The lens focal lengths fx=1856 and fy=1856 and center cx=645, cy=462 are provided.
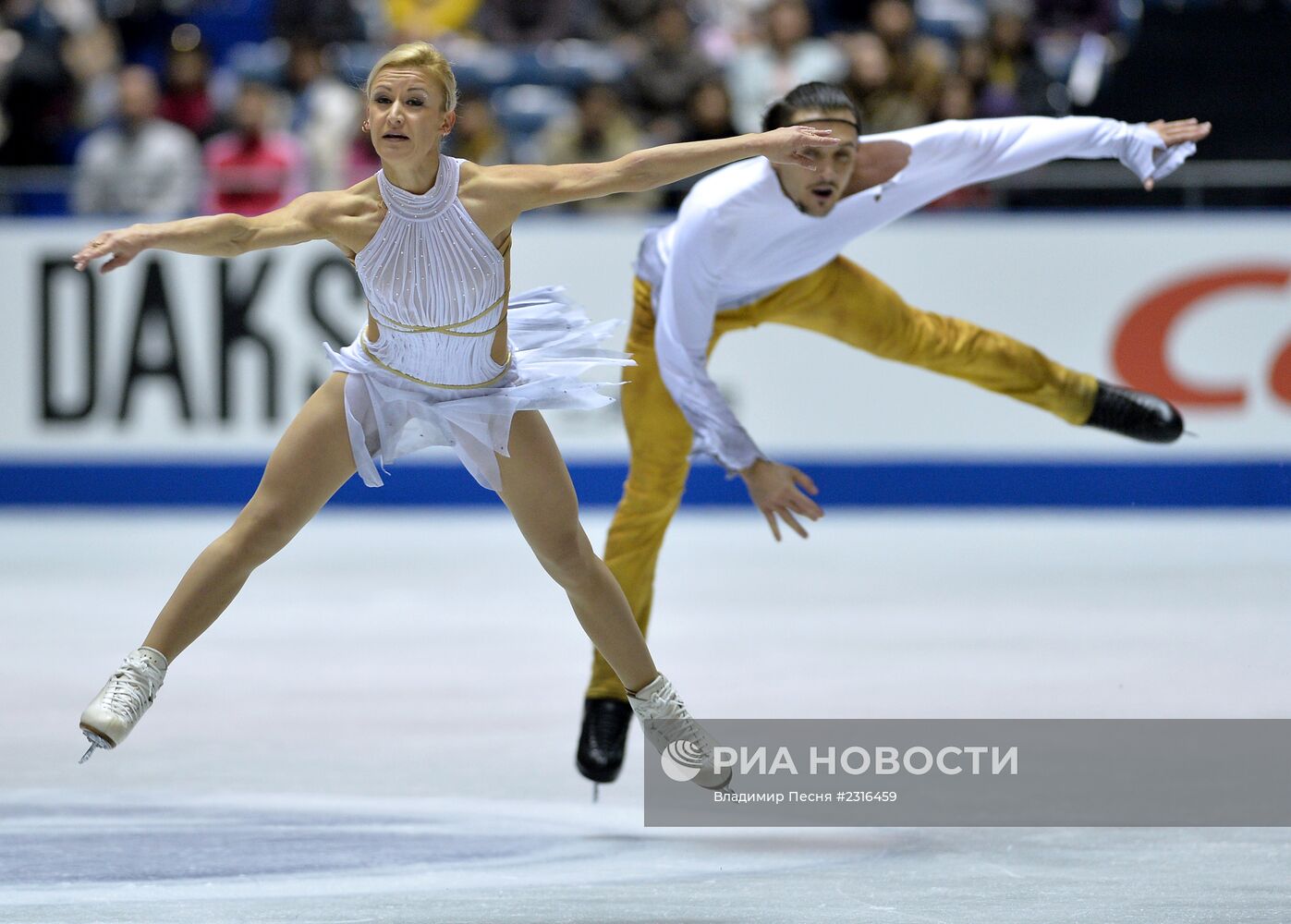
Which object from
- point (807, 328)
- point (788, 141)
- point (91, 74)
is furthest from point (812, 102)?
point (91, 74)

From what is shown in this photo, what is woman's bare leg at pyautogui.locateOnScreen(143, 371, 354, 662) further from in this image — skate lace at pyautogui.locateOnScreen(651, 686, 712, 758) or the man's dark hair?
the man's dark hair

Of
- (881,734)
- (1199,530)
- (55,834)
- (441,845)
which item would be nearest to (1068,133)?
(881,734)

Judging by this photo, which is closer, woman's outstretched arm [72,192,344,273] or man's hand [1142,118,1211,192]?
woman's outstretched arm [72,192,344,273]

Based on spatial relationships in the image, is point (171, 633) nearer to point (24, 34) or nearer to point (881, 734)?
point (881, 734)

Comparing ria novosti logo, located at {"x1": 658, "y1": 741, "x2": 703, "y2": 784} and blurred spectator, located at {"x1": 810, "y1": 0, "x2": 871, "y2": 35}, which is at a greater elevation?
blurred spectator, located at {"x1": 810, "y1": 0, "x2": 871, "y2": 35}

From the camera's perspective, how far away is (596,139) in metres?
9.95

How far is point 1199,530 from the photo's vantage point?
9.07 metres

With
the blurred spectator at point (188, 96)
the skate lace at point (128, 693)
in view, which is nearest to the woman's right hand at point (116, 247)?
the skate lace at point (128, 693)

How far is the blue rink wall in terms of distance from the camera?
945 centimetres

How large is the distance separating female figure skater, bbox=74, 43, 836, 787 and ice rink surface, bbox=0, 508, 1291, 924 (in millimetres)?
399

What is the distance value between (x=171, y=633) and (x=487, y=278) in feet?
3.22

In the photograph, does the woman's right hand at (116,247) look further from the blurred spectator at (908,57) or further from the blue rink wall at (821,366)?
the blurred spectator at (908,57)

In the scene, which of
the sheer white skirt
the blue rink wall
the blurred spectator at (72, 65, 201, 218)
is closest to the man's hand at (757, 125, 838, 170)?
the sheer white skirt

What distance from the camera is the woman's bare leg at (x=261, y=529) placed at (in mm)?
3812
